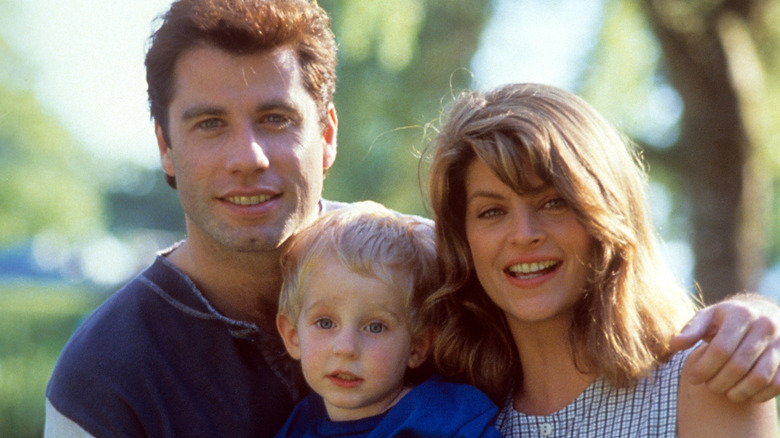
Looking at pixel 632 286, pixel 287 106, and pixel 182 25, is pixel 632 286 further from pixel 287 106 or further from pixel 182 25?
pixel 182 25

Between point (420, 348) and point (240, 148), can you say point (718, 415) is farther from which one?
point (240, 148)

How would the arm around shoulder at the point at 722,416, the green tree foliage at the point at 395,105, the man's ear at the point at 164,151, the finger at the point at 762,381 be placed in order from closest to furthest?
the finger at the point at 762,381 → the arm around shoulder at the point at 722,416 → the man's ear at the point at 164,151 → the green tree foliage at the point at 395,105

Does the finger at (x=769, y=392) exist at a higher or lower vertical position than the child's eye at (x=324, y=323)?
lower

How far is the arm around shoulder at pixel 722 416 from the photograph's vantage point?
2.21 m

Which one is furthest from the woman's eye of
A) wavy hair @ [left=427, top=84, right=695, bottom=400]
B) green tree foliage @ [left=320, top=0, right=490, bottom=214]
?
green tree foliage @ [left=320, top=0, right=490, bottom=214]

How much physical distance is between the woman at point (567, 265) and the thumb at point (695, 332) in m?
0.18

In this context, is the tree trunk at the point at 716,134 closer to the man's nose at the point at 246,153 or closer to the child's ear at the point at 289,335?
the man's nose at the point at 246,153

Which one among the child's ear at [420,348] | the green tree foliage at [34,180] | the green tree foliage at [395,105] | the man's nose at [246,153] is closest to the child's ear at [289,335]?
the child's ear at [420,348]

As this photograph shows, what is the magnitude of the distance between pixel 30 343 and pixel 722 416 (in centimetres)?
871

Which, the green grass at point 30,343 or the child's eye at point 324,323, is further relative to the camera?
the green grass at point 30,343

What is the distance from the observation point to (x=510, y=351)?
2723mm

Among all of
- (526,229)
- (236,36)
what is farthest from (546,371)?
(236,36)

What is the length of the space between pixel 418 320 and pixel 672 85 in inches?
179

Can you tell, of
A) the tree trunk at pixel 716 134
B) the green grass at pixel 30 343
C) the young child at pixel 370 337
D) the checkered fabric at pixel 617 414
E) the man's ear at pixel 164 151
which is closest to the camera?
the checkered fabric at pixel 617 414
